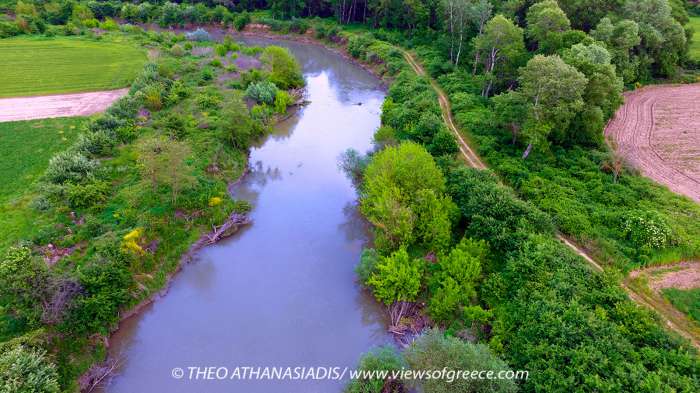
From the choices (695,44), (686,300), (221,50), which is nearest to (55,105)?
(221,50)

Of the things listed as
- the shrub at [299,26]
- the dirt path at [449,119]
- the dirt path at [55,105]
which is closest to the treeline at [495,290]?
the dirt path at [449,119]

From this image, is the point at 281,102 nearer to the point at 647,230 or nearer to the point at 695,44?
the point at 647,230

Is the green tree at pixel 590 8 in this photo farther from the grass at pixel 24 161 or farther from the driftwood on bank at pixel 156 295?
the grass at pixel 24 161

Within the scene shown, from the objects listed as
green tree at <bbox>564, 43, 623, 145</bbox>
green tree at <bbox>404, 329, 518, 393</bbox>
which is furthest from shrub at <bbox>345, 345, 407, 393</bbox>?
green tree at <bbox>564, 43, 623, 145</bbox>

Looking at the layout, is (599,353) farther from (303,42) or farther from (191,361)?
(303,42)

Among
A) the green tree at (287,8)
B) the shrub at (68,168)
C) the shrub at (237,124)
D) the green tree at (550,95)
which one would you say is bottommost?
the shrub at (68,168)

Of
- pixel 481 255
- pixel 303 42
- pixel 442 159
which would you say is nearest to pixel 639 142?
pixel 442 159
